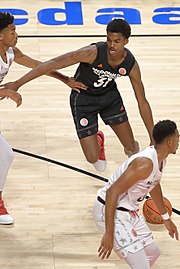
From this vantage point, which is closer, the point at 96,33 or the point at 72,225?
the point at 72,225

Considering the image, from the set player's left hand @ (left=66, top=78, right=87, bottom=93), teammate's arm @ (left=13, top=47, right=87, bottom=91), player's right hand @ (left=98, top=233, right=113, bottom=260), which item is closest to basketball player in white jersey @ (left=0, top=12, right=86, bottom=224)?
teammate's arm @ (left=13, top=47, right=87, bottom=91)

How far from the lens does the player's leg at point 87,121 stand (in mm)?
5977

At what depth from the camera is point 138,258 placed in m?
4.45

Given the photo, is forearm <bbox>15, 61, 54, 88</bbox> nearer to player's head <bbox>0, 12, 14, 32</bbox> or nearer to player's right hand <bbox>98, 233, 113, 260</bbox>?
player's head <bbox>0, 12, 14, 32</bbox>

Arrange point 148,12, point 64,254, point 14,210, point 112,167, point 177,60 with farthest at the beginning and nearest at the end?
point 148,12
point 177,60
point 112,167
point 14,210
point 64,254

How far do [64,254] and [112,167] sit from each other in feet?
4.31

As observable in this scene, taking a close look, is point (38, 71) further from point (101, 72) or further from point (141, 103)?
point (141, 103)

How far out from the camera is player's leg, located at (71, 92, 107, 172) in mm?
5977

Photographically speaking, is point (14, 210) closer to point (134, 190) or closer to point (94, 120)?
point (94, 120)

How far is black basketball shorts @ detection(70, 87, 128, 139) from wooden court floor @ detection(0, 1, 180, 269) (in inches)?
18.1

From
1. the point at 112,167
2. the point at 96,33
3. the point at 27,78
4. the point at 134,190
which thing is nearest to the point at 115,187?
the point at 134,190

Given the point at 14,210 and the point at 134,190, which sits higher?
the point at 134,190

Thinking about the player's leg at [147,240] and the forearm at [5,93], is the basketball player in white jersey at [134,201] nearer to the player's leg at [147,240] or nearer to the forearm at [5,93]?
the player's leg at [147,240]

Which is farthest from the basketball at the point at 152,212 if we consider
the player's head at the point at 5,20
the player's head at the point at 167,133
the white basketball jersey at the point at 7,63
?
the player's head at the point at 5,20
